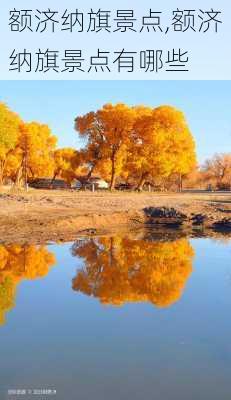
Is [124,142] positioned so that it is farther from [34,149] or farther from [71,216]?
[71,216]

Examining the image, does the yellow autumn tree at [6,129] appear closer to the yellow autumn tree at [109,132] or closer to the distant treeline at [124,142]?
the distant treeline at [124,142]

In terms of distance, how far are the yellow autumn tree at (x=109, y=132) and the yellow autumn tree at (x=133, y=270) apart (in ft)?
101

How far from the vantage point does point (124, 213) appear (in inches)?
933

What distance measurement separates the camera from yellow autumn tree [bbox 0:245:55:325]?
376 inches

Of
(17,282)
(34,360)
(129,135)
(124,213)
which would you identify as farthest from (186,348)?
(129,135)

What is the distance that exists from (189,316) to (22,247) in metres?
8.24

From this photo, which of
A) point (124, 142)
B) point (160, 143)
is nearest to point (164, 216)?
point (160, 143)

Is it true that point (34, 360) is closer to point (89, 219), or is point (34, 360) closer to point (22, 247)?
point (22, 247)

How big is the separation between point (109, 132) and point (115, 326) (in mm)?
41298

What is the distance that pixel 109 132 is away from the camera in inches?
1884

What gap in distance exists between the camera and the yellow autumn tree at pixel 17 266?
9.54 metres

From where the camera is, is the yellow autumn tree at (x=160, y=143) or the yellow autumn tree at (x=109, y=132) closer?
the yellow autumn tree at (x=160, y=143)

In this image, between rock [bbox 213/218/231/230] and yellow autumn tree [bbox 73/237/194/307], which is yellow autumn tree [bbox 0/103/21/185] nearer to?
rock [bbox 213/218/231/230]

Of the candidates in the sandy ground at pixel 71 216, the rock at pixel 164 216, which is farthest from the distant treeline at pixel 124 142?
the rock at pixel 164 216
